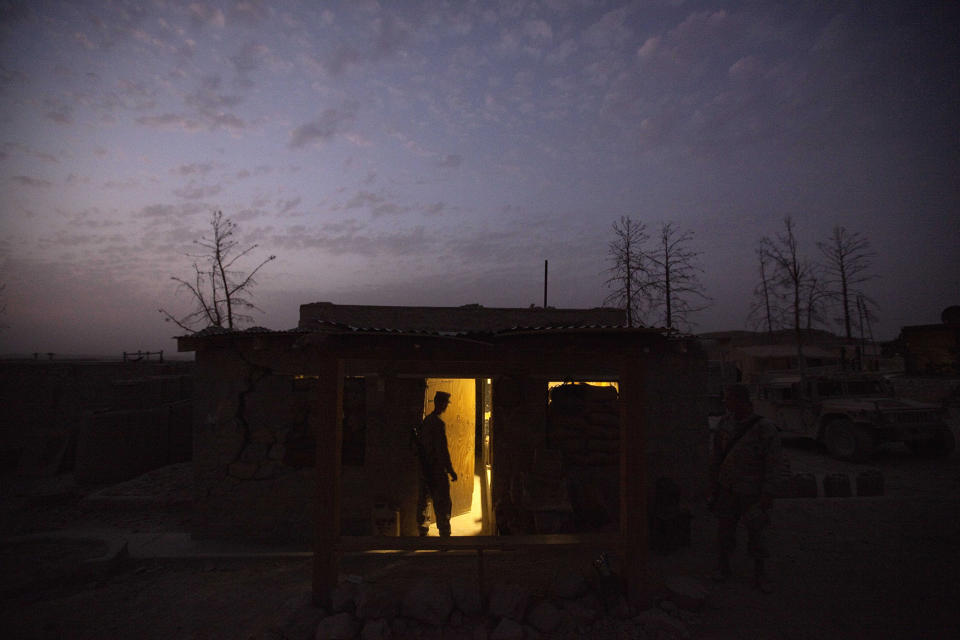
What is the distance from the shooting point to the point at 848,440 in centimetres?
1056

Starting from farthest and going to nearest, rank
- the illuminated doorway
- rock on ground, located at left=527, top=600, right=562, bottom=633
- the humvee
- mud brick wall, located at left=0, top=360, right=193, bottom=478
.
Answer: the humvee
mud brick wall, located at left=0, top=360, right=193, bottom=478
the illuminated doorway
rock on ground, located at left=527, top=600, right=562, bottom=633

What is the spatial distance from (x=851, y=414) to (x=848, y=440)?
62cm

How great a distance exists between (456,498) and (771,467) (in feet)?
18.4

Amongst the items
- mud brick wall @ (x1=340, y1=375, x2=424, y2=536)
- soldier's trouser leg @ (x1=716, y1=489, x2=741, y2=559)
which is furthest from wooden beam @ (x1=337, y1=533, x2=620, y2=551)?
mud brick wall @ (x1=340, y1=375, x2=424, y2=536)

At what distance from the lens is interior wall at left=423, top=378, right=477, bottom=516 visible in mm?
8227

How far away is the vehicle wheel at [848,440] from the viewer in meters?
10.2

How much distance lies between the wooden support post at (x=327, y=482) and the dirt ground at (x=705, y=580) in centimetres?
32

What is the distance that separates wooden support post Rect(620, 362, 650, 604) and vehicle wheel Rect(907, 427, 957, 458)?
407 inches

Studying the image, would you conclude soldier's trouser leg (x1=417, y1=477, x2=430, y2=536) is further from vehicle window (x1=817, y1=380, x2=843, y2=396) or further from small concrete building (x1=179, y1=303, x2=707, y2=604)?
vehicle window (x1=817, y1=380, x2=843, y2=396)

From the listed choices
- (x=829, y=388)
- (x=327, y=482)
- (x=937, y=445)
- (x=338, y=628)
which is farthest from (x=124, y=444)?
(x=937, y=445)

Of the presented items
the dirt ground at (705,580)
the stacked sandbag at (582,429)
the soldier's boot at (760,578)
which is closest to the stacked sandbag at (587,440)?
the stacked sandbag at (582,429)

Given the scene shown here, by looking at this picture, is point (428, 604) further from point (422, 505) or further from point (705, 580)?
point (705, 580)

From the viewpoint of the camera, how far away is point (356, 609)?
407cm

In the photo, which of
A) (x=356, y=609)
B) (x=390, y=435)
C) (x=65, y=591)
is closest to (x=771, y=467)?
(x=356, y=609)
